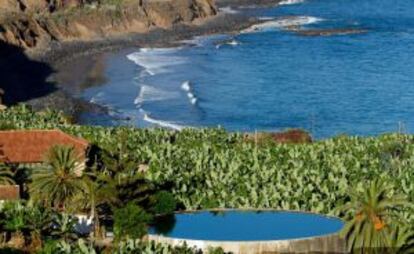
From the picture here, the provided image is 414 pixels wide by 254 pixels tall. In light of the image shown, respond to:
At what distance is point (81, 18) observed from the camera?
174 metres

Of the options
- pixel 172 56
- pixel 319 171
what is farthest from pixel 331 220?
pixel 172 56

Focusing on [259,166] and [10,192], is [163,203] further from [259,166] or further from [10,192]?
[259,166]

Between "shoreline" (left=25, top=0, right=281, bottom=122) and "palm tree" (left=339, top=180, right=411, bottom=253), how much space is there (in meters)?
61.2

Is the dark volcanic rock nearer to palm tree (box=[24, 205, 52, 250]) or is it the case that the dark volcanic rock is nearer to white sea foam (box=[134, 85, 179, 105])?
white sea foam (box=[134, 85, 179, 105])

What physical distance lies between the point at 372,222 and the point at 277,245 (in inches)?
172

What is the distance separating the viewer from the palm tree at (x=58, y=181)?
5450 cm

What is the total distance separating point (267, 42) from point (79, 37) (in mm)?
30185

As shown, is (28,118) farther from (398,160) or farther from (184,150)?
(398,160)

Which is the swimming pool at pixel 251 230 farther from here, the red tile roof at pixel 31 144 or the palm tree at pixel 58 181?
the red tile roof at pixel 31 144

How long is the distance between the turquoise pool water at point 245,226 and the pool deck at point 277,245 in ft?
3.01

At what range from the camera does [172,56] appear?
155m

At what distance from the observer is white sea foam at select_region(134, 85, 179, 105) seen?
Result: 119938 millimetres

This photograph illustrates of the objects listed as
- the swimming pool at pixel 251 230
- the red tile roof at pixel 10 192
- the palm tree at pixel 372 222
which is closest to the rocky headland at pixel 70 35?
the red tile roof at pixel 10 192

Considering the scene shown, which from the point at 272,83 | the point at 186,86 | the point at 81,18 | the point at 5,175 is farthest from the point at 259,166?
the point at 81,18
